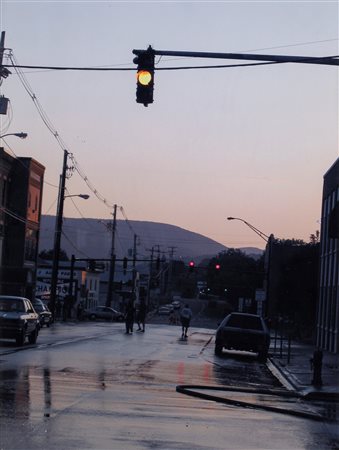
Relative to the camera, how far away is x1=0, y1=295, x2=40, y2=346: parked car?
27.0m

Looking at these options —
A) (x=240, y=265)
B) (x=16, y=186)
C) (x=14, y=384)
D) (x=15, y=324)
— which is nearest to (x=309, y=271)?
(x=16, y=186)

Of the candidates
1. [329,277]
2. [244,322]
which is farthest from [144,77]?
[329,277]

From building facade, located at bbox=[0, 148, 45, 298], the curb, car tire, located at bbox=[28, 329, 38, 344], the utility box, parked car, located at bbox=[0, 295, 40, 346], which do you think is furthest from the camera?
building facade, located at bbox=[0, 148, 45, 298]

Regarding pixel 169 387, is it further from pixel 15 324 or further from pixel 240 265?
pixel 240 265

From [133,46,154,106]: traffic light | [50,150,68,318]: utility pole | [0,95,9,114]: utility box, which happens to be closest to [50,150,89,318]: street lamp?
[50,150,68,318]: utility pole

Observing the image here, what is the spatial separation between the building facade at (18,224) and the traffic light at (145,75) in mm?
46298

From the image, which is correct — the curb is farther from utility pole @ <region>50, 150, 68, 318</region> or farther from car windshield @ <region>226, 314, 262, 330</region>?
utility pole @ <region>50, 150, 68, 318</region>

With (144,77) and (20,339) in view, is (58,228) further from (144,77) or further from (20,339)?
(144,77)

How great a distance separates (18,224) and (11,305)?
37185mm

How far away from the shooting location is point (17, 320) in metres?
27.0

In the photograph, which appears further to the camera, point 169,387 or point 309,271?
point 309,271

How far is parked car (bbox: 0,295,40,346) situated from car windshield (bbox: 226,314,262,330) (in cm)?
717

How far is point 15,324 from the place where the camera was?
27.1m

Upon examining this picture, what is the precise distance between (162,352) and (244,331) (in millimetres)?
3469
